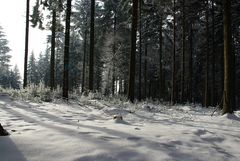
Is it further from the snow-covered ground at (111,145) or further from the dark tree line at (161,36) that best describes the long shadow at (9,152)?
the dark tree line at (161,36)

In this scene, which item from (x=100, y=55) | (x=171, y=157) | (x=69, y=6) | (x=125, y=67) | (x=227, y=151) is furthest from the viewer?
(x=100, y=55)

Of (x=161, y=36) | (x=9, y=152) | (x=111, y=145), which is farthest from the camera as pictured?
(x=161, y=36)

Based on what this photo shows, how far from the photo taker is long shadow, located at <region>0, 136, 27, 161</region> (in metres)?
4.24

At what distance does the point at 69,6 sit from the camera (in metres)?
17.6

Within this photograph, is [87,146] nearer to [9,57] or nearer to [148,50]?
[148,50]

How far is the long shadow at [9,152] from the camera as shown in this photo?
13.9 ft

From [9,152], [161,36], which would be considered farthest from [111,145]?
[161,36]

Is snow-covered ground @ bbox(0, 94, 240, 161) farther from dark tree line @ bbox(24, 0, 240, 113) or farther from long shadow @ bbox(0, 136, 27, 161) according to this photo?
dark tree line @ bbox(24, 0, 240, 113)

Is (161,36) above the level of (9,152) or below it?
above

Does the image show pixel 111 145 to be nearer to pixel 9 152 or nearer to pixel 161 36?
pixel 9 152

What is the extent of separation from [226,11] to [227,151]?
27.9ft

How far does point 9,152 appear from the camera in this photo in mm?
4457

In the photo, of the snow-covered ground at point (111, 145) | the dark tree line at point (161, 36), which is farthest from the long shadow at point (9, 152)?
the dark tree line at point (161, 36)

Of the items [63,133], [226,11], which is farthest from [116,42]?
[63,133]
